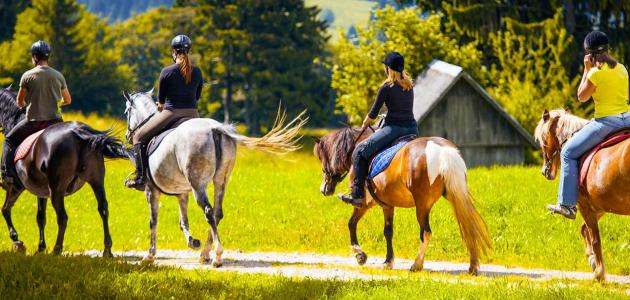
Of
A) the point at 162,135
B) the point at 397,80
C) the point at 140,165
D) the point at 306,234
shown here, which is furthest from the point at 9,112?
the point at 397,80

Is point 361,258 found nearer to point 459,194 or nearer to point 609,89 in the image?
point 459,194

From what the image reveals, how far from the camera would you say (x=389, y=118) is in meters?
14.4

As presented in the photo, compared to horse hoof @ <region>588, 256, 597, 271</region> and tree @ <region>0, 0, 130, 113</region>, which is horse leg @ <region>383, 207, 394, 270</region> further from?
tree @ <region>0, 0, 130, 113</region>

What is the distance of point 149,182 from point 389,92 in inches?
171

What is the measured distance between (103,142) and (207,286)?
13.0ft

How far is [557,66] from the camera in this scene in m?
45.3

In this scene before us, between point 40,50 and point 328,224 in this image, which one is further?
point 328,224

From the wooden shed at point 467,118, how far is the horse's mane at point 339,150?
70.5ft

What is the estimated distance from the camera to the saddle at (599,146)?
1272 centimetres

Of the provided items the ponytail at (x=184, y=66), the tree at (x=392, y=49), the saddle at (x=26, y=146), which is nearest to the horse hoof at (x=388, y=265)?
the ponytail at (x=184, y=66)

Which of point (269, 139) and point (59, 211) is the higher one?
point (269, 139)

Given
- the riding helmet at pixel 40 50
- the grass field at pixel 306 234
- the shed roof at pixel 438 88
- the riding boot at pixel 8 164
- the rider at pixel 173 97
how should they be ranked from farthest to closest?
1. the shed roof at pixel 438 88
2. the riding boot at pixel 8 164
3. the riding helmet at pixel 40 50
4. the rider at pixel 173 97
5. the grass field at pixel 306 234

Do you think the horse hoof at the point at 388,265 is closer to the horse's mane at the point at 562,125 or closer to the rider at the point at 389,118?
the rider at the point at 389,118

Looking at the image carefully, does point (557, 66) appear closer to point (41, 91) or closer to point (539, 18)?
point (539, 18)
